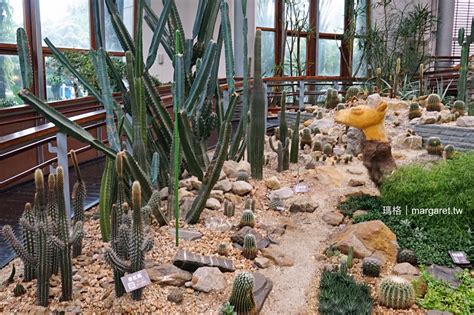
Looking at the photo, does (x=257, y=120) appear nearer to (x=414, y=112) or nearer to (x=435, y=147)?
(x=435, y=147)

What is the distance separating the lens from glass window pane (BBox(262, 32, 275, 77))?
34.5 ft

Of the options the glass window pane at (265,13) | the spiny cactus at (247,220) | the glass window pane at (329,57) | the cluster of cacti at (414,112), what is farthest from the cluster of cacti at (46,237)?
the glass window pane at (329,57)

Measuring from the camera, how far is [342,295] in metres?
2.33

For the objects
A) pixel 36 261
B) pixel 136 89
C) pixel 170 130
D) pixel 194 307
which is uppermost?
pixel 136 89

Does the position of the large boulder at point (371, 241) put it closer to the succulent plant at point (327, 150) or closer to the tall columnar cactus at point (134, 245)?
the tall columnar cactus at point (134, 245)

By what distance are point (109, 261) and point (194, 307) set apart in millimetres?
456

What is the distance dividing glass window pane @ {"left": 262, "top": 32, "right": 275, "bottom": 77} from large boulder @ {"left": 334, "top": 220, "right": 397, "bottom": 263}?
785cm

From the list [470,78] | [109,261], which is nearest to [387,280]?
[109,261]

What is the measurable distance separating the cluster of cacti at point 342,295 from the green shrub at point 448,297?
1.01 ft

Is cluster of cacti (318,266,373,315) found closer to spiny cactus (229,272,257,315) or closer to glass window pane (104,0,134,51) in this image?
spiny cactus (229,272,257,315)

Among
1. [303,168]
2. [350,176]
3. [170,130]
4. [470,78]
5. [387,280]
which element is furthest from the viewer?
[470,78]

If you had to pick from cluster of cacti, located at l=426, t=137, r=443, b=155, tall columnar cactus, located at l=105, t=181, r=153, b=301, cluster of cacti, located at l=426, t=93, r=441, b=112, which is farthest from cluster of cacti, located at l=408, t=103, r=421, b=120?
tall columnar cactus, located at l=105, t=181, r=153, b=301

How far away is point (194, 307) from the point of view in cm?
218

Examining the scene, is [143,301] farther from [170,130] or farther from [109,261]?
[170,130]
